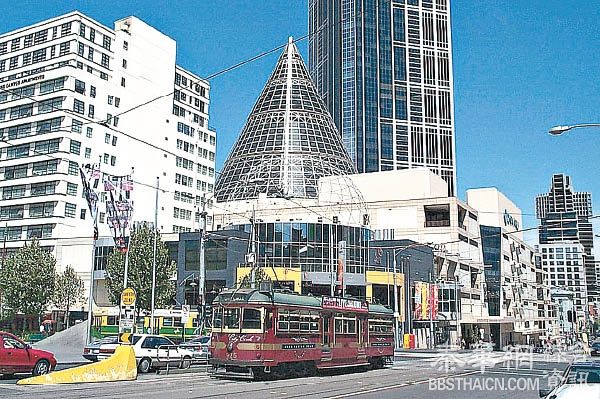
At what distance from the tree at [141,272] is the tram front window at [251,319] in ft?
113

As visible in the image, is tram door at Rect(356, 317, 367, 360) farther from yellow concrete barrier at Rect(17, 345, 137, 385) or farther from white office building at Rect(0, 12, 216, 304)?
white office building at Rect(0, 12, 216, 304)

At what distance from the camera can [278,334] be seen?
2503 centimetres

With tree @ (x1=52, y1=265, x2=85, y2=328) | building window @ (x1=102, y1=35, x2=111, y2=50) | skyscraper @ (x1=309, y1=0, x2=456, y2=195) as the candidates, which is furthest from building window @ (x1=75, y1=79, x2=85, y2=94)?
skyscraper @ (x1=309, y1=0, x2=456, y2=195)

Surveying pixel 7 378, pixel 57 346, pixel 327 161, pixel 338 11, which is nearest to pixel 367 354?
pixel 7 378

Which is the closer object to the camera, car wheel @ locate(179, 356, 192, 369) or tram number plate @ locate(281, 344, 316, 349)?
tram number plate @ locate(281, 344, 316, 349)

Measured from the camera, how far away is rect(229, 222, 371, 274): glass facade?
253 ft

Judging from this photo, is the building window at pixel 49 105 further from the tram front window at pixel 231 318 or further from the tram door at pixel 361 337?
the tram front window at pixel 231 318

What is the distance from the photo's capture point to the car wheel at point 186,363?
3041 cm

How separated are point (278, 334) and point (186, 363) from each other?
8371 millimetres

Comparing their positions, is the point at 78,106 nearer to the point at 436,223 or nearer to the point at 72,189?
the point at 72,189

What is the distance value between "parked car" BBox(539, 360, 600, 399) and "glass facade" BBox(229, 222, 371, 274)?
64.6m

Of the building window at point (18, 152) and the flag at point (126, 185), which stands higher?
the building window at point (18, 152)

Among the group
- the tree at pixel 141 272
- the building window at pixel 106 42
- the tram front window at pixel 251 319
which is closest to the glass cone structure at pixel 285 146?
the building window at pixel 106 42

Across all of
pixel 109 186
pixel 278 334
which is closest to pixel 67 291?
pixel 109 186
